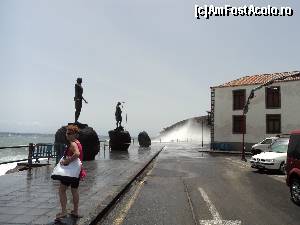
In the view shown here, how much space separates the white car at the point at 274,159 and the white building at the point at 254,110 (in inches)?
795

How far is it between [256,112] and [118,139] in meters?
17.9

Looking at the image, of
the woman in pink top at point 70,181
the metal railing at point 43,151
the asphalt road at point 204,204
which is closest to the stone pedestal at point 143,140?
the metal railing at point 43,151

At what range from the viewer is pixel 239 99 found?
→ 138 feet

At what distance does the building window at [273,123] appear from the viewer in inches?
1535

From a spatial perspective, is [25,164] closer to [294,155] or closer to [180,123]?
[294,155]

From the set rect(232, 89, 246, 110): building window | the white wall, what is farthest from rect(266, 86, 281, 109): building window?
rect(232, 89, 246, 110): building window

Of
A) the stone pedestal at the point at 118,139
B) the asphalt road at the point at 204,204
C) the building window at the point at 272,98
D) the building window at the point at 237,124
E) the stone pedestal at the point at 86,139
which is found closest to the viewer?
the asphalt road at the point at 204,204

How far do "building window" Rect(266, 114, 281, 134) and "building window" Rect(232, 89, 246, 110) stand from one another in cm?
333

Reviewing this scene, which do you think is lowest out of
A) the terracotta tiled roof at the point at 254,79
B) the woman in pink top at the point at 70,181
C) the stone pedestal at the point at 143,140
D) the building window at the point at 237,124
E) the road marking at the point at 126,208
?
the road marking at the point at 126,208

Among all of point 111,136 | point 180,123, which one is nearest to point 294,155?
point 111,136

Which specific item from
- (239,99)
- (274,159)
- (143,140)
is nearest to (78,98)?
(274,159)

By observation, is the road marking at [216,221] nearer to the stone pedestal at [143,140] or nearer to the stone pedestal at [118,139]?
the stone pedestal at [118,139]

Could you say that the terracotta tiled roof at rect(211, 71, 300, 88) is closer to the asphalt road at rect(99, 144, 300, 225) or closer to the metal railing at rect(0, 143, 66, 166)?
the metal railing at rect(0, 143, 66, 166)

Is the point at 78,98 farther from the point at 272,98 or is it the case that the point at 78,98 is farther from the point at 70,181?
the point at 272,98
